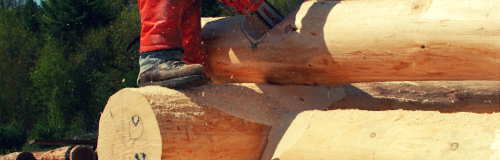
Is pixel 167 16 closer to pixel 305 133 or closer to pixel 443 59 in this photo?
pixel 305 133

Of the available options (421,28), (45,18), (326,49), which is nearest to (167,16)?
(326,49)

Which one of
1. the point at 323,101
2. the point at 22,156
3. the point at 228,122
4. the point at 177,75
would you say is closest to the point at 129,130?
the point at 177,75

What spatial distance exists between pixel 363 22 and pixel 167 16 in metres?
0.83

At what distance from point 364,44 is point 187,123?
0.81m

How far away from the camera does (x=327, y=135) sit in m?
2.29

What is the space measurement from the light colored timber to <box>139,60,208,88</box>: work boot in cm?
4

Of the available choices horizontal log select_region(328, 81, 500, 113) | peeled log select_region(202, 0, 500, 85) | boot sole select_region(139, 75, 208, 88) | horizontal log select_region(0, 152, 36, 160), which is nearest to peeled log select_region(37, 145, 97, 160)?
horizontal log select_region(0, 152, 36, 160)

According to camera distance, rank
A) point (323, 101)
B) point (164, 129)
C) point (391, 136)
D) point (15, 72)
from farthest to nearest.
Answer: point (15, 72)
point (323, 101)
point (164, 129)
point (391, 136)

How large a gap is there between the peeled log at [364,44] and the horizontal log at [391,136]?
29 cm

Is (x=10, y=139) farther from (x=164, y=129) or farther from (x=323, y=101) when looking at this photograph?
(x=164, y=129)

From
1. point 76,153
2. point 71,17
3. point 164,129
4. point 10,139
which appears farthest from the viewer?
point 71,17

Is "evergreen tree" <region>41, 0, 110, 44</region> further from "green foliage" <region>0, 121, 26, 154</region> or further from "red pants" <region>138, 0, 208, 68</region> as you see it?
"red pants" <region>138, 0, 208, 68</region>

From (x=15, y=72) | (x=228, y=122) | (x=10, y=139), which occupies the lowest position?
(x=10, y=139)

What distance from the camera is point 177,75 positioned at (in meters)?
2.38
